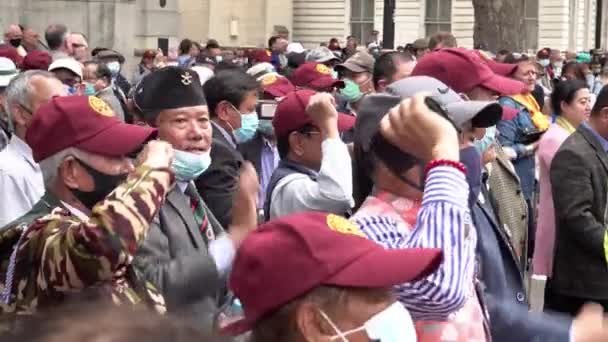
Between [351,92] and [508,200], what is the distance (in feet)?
13.1

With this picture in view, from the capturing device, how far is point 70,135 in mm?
4297

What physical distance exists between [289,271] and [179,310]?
1.18 metres

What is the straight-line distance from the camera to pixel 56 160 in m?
4.30

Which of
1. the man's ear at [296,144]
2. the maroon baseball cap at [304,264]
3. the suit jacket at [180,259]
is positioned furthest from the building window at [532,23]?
the maroon baseball cap at [304,264]

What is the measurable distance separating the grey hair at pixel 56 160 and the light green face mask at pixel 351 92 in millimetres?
6717

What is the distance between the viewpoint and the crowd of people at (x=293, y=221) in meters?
2.99

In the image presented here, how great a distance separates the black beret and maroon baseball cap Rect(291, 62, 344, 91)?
5.17m

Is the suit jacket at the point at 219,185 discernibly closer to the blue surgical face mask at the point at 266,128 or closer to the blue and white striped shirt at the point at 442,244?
the blue surgical face mask at the point at 266,128

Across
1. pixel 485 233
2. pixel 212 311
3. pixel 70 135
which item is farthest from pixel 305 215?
pixel 485 233

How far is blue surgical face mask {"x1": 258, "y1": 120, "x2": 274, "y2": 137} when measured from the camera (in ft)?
27.5

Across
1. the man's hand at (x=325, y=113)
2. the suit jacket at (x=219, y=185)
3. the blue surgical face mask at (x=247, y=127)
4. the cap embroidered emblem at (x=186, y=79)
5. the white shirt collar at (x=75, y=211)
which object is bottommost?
the suit jacket at (x=219, y=185)

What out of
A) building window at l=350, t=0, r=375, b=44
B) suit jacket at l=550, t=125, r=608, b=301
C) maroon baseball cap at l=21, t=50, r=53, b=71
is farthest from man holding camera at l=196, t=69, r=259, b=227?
building window at l=350, t=0, r=375, b=44

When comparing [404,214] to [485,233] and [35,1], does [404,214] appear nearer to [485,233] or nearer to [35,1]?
[485,233]

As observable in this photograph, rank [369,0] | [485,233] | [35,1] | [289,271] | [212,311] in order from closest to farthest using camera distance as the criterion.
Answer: [289,271]
[212,311]
[485,233]
[35,1]
[369,0]
